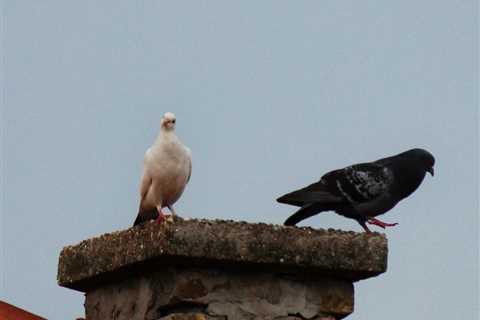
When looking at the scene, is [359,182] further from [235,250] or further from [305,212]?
[235,250]

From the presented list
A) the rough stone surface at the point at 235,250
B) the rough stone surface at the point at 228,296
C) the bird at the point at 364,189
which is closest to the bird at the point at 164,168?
the bird at the point at 364,189

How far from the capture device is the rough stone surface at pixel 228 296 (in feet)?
16.1

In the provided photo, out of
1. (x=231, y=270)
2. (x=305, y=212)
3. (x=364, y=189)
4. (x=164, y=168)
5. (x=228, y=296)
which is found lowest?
(x=228, y=296)

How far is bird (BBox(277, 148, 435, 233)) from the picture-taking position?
657 centimetres

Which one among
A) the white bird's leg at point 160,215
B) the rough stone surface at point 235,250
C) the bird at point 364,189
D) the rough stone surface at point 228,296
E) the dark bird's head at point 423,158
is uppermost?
the dark bird's head at point 423,158

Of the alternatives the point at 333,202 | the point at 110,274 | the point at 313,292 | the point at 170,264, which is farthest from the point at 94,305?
the point at 333,202

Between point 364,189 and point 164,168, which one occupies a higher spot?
point 164,168

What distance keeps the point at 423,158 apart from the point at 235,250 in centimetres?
244

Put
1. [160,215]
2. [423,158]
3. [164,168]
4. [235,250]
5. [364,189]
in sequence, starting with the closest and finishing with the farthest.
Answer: [235,250] → [160,215] → [364,189] → [423,158] → [164,168]

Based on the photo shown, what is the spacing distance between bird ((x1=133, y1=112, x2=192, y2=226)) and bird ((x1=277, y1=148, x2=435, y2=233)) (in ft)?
3.54

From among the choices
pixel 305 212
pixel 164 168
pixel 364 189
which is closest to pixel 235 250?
pixel 305 212

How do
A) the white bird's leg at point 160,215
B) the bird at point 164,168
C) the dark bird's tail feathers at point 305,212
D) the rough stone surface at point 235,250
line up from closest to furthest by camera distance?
1. the rough stone surface at point 235,250
2. the white bird's leg at point 160,215
3. the dark bird's tail feathers at point 305,212
4. the bird at point 164,168

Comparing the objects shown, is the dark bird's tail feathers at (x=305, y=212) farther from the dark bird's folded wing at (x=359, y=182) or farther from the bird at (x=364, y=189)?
the dark bird's folded wing at (x=359, y=182)

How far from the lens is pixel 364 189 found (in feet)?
22.0
